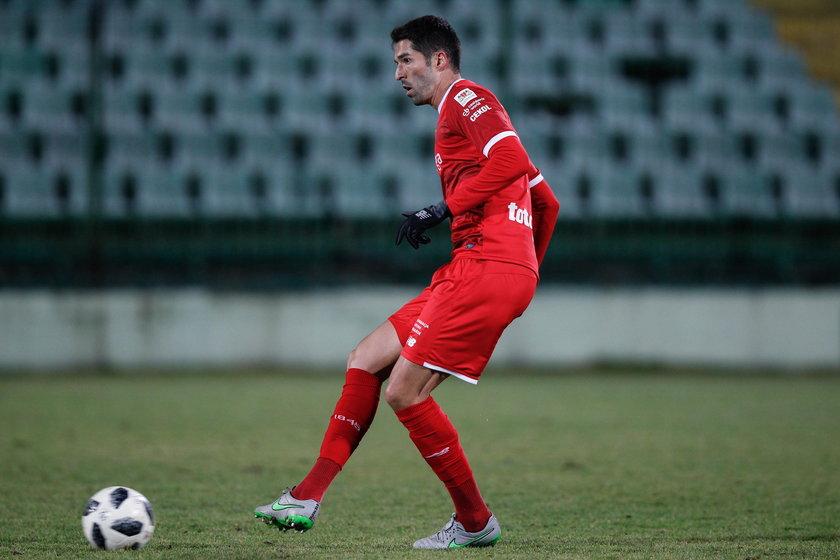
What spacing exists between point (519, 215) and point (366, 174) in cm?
896

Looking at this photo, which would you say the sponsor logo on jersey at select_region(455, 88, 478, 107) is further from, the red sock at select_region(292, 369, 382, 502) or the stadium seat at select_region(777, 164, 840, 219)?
the stadium seat at select_region(777, 164, 840, 219)

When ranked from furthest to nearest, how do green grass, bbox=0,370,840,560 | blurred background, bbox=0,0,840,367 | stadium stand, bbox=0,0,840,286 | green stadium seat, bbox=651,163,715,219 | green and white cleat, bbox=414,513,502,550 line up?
green stadium seat, bbox=651,163,715,219 < stadium stand, bbox=0,0,840,286 < blurred background, bbox=0,0,840,367 < green grass, bbox=0,370,840,560 < green and white cleat, bbox=414,513,502,550

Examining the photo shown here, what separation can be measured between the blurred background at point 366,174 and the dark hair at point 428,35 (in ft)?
25.2

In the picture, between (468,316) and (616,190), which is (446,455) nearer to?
(468,316)

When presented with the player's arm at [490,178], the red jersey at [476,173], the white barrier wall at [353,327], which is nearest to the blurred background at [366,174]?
the white barrier wall at [353,327]

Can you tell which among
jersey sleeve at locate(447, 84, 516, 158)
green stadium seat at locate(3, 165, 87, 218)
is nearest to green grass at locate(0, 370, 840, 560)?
jersey sleeve at locate(447, 84, 516, 158)

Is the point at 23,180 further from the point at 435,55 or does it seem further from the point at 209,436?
the point at 435,55

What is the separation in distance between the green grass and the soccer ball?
63 millimetres

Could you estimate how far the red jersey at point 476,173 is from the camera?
10.7 feet

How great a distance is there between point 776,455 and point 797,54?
30.7 ft

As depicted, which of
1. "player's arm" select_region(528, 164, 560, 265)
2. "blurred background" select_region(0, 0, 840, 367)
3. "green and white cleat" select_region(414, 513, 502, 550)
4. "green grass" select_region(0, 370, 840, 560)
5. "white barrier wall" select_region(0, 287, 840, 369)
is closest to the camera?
"green and white cleat" select_region(414, 513, 502, 550)

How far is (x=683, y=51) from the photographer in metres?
13.3

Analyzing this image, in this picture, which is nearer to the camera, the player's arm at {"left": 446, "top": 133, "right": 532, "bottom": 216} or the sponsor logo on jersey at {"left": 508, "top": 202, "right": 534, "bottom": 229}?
the player's arm at {"left": 446, "top": 133, "right": 532, "bottom": 216}

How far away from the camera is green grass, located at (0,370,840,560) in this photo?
11.4 ft
